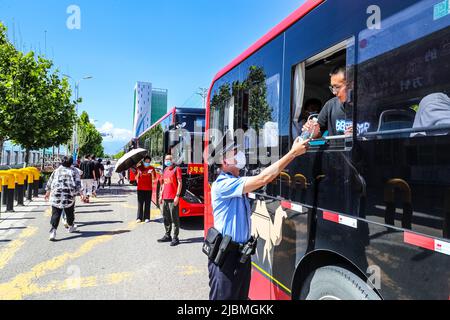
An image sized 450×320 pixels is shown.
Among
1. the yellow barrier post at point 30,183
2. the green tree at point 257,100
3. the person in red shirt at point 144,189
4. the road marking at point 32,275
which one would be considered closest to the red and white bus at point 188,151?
the person in red shirt at point 144,189

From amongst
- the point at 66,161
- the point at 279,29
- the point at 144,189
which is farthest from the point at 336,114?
the point at 144,189

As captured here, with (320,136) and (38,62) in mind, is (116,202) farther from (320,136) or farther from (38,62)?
(320,136)

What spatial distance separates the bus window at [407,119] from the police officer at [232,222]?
78cm

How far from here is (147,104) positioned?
11069 cm

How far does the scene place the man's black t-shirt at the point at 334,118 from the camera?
7.67ft

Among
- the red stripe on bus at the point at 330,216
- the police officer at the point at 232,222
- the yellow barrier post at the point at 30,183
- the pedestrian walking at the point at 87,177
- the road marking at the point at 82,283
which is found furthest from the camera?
the pedestrian walking at the point at 87,177

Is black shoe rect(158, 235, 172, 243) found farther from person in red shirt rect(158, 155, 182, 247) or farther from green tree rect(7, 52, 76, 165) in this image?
green tree rect(7, 52, 76, 165)

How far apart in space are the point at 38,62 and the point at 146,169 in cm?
1238

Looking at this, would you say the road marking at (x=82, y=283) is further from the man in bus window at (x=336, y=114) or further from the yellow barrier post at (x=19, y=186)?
the yellow barrier post at (x=19, y=186)

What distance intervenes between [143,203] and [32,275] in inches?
171

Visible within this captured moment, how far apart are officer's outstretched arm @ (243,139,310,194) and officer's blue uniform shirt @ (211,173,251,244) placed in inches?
4.9

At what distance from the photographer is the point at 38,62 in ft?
57.7

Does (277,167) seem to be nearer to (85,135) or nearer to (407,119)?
(407,119)
